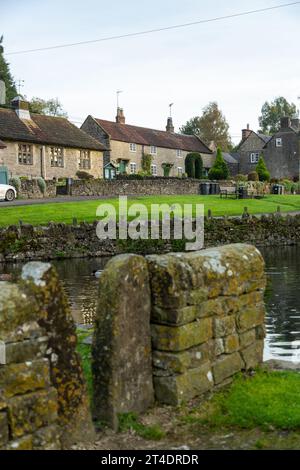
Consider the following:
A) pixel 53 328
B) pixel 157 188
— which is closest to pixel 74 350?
pixel 53 328

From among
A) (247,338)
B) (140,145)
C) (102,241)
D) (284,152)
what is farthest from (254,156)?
(247,338)

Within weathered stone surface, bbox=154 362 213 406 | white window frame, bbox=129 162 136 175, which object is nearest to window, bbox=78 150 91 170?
white window frame, bbox=129 162 136 175

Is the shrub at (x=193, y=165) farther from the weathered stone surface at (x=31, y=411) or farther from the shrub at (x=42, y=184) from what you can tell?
the weathered stone surface at (x=31, y=411)

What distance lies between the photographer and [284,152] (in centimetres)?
8206

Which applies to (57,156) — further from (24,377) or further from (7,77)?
(24,377)

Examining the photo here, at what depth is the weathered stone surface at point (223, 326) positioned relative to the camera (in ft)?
21.2

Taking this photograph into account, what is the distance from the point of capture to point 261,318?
24.8 ft

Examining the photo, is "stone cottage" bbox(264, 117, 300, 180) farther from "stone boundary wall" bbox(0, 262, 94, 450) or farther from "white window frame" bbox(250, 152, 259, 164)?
"stone boundary wall" bbox(0, 262, 94, 450)

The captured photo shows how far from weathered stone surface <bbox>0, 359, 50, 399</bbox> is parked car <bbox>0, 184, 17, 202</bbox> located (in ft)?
111

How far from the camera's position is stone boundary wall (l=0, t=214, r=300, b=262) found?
26328 millimetres

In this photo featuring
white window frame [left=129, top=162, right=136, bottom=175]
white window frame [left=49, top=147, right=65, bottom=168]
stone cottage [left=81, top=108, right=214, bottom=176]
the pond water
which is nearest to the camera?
the pond water

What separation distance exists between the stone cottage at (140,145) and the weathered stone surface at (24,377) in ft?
186

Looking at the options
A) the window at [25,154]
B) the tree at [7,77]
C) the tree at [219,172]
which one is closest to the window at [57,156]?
the window at [25,154]

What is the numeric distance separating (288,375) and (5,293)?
13.7ft
